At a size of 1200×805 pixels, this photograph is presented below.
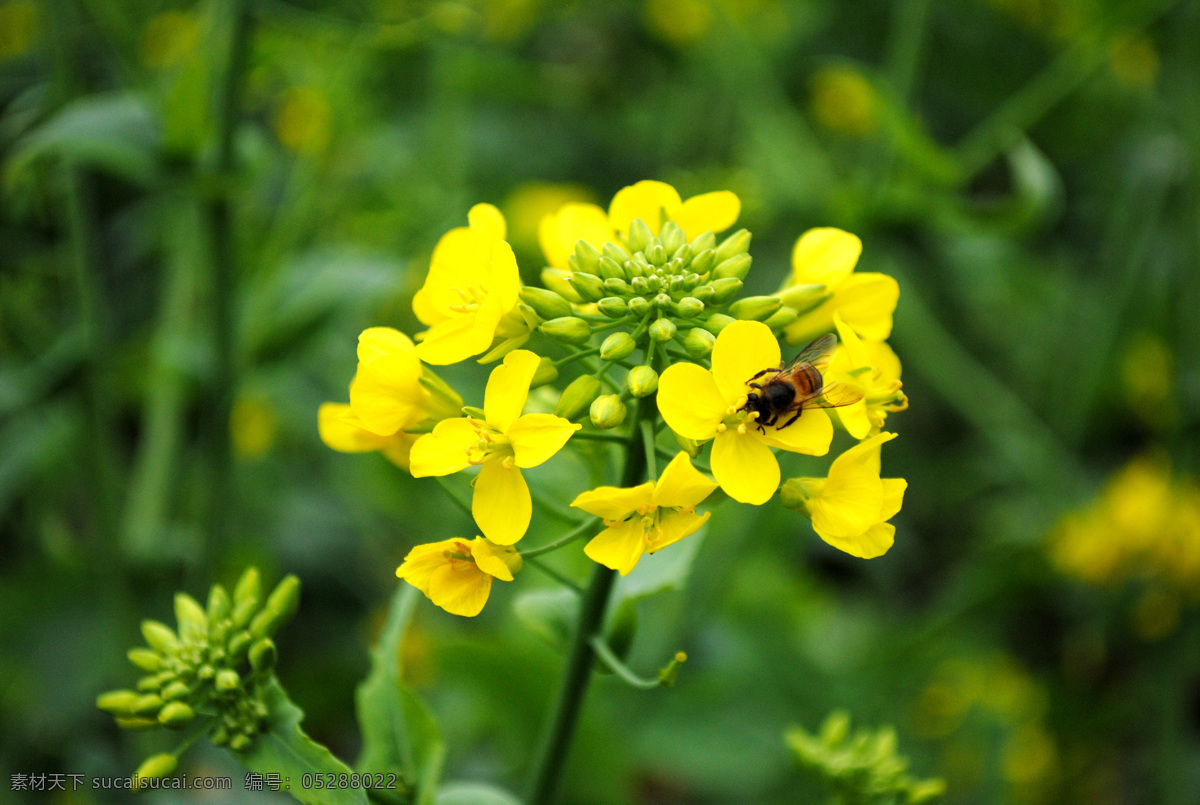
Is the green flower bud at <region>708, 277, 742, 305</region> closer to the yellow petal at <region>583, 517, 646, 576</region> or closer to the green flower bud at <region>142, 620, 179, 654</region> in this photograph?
the yellow petal at <region>583, 517, 646, 576</region>

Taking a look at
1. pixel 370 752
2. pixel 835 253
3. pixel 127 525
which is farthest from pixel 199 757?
pixel 835 253

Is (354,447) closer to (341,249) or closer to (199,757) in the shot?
(199,757)

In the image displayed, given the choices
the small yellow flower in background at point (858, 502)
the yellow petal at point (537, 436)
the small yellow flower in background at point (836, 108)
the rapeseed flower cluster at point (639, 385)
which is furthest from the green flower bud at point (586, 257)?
the small yellow flower in background at point (836, 108)

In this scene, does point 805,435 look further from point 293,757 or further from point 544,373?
point 293,757

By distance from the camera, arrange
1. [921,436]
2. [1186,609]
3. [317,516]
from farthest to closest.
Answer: [921,436] < [317,516] < [1186,609]

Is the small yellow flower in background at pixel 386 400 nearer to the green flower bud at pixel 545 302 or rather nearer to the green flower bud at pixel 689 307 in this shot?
the green flower bud at pixel 545 302

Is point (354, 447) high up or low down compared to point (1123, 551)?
down
